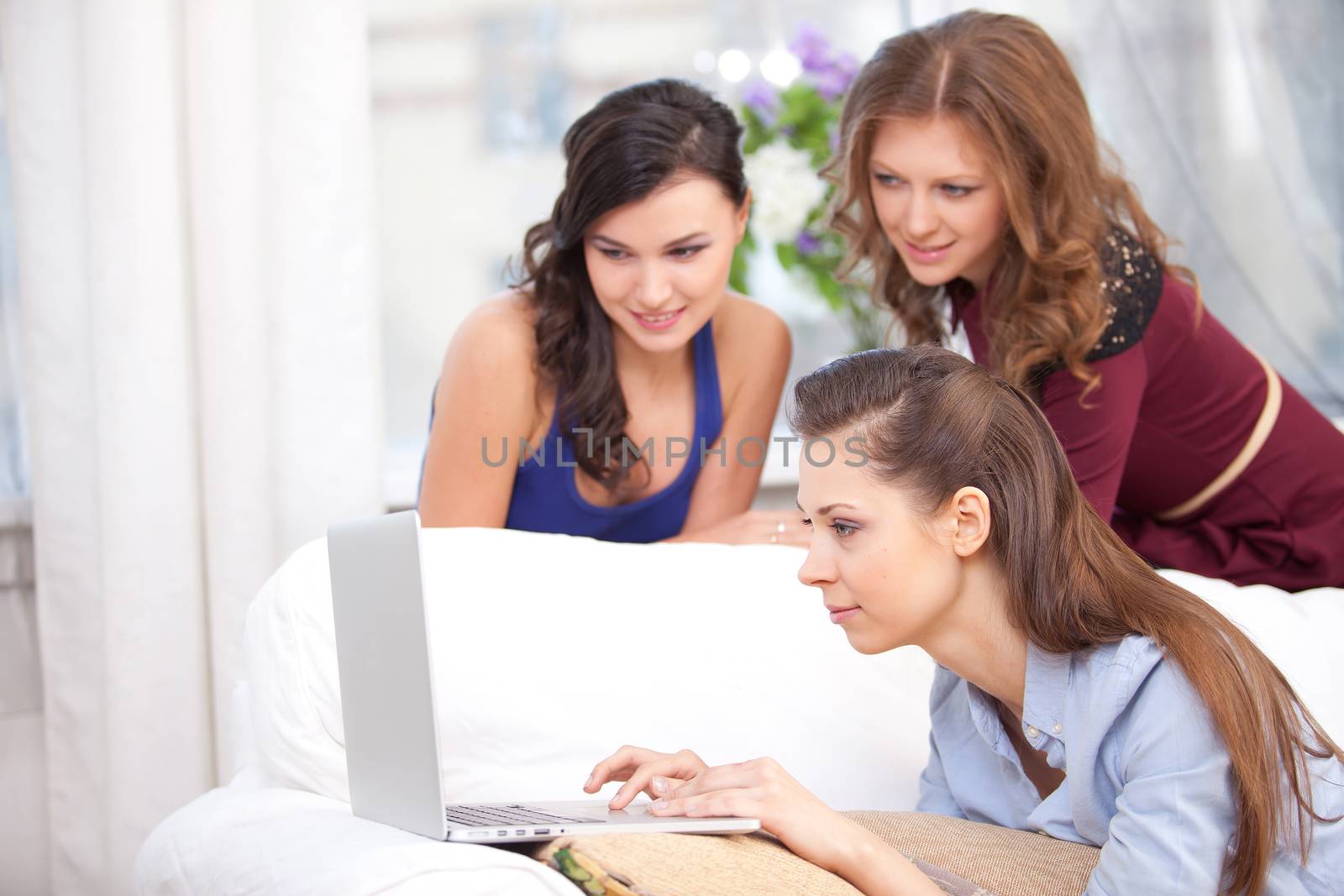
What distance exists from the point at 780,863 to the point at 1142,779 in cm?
32

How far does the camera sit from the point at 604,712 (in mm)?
1440

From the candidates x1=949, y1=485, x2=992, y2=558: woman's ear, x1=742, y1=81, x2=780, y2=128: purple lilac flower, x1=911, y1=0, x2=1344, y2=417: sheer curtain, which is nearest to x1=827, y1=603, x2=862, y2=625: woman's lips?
x1=949, y1=485, x2=992, y2=558: woman's ear

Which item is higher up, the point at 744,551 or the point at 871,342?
the point at 871,342

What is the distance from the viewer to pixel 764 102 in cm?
256

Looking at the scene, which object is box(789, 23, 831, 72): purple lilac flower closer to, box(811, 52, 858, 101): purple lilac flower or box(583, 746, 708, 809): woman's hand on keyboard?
box(811, 52, 858, 101): purple lilac flower

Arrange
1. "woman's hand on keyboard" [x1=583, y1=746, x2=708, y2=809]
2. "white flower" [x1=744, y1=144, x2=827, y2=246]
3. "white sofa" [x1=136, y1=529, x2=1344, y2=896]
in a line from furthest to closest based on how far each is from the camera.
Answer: "white flower" [x1=744, y1=144, x2=827, y2=246] → "white sofa" [x1=136, y1=529, x2=1344, y2=896] → "woman's hand on keyboard" [x1=583, y1=746, x2=708, y2=809]

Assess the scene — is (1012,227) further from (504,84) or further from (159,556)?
(159,556)

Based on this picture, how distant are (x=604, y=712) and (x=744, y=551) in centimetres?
35

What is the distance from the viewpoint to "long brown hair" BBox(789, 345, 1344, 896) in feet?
3.46

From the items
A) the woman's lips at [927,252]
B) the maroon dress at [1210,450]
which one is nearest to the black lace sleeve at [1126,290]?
the maroon dress at [1210,450]

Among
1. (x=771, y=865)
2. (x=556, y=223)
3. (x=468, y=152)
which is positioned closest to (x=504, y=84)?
(x=468, y=152)

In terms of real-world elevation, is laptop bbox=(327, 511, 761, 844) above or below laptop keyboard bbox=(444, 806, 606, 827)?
above

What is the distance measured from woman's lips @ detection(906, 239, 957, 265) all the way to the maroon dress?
11 centimetres

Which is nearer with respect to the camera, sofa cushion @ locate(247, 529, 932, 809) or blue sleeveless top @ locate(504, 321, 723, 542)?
sofa cushion @ locate(247, 529, 932, 809)
